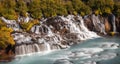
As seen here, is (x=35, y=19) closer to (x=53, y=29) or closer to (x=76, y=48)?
(x=53, y=29)

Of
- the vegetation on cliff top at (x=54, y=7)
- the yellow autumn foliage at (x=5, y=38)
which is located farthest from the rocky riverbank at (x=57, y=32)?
the vegetation on cliff top at (x=54, y=7)

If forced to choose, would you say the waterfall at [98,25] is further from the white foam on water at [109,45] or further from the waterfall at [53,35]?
the white foam on water at [109,45]

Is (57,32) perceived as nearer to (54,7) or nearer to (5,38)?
(54,7)

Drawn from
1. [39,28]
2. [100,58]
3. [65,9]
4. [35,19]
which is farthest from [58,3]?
[100,58]

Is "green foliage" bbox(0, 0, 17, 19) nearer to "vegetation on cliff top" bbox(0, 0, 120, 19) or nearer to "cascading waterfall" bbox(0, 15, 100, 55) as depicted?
"vegetation on cliff top" bbox(0, 0, 120, 19)

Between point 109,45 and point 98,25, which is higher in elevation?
point 98,25

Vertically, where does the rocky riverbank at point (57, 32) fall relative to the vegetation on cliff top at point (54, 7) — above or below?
below

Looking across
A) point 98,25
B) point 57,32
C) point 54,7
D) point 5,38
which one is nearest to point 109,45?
point 57,32
